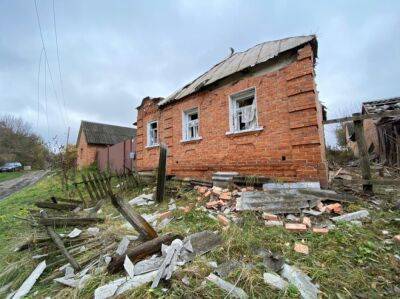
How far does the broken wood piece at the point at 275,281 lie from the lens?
2566 mm

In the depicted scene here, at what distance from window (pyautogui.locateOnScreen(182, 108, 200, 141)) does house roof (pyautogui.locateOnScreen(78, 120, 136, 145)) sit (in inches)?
752

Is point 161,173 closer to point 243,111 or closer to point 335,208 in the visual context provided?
point 243,111

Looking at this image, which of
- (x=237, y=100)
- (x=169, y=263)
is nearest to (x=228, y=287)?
(x=169, y=263)

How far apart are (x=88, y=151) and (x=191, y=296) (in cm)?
2568

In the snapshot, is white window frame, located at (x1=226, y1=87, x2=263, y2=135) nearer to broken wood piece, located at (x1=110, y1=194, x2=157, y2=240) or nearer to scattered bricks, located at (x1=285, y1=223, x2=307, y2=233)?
scattered bricks, located at (x1=285, y1=223, x2=307, y2=233)

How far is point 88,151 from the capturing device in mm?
25125

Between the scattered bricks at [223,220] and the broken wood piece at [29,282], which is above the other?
the scattered bricks at [223,220]

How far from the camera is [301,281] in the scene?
258 centimetres

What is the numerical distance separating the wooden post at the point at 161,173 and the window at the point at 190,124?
317cm

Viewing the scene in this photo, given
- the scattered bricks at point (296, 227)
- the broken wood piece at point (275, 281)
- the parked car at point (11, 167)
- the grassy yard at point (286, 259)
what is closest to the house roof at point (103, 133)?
the parked car at point (11, 167)

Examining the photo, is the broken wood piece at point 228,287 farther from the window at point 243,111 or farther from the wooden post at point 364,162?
the window at point 243,111

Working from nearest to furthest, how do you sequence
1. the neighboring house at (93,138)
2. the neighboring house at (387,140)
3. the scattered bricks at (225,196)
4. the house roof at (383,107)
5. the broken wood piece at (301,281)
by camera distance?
the broken wood piece at (301,281) → the scattered bricks at (225,196) → the house roof at (383,107) → the neighboring house at (387,140) → the neighboring house at (93,138)

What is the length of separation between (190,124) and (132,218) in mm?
6598

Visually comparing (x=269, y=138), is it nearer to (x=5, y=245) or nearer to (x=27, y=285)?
(x=27, y=285)
